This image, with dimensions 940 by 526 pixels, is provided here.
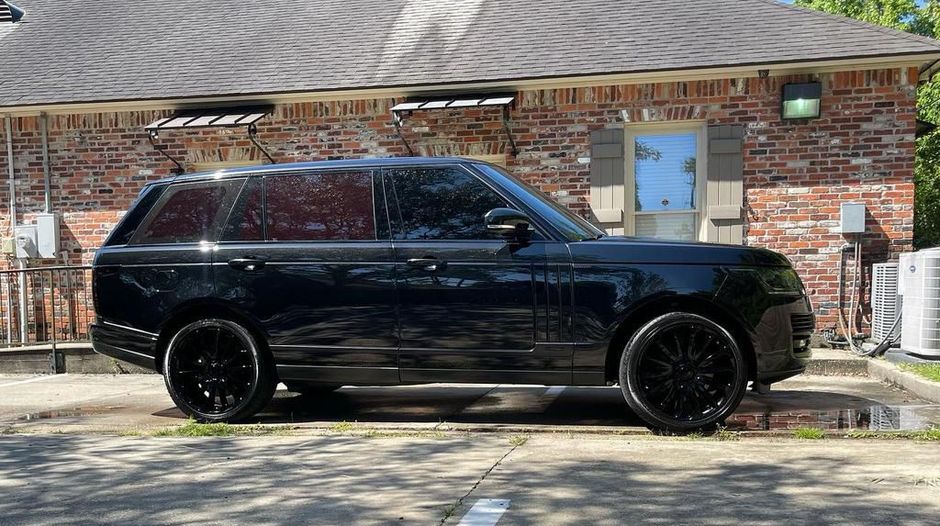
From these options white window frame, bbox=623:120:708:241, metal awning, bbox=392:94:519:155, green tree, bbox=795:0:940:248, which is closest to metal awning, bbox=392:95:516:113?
metal awning, bbox=392:94:519:155

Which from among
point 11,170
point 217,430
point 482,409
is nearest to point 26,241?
point 11,170

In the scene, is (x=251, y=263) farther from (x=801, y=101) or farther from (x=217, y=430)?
(x=801, y=101)

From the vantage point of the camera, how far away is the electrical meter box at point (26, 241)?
10203 mm

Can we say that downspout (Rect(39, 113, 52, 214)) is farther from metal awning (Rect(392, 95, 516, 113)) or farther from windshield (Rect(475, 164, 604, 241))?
windshield (Rect(475, 164, 604, 241))

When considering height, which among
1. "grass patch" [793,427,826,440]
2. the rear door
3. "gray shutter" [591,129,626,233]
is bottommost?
"grass patch" [793,427,826,440]

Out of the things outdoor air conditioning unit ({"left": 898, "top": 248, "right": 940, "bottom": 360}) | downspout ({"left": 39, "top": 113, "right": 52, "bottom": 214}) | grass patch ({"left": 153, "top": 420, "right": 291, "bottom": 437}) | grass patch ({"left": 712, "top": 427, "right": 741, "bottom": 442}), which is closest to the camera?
grass patch ({"left": 712, "top": 427, "right": 741, "bottom": 442})

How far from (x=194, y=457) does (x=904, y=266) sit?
6.43m

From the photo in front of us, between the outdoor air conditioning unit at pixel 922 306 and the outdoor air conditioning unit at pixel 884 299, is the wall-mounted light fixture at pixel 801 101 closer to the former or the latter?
the outdoor air conditioning unit at pixel 884 299

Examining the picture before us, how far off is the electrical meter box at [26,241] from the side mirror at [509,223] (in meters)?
7.77

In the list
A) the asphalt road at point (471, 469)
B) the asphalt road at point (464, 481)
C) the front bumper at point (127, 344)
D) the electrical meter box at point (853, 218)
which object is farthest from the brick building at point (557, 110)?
the asphalt road at point (464, 481)

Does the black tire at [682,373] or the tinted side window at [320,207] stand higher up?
the tinted side window at [320,207]

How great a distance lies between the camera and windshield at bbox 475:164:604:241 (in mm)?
5039

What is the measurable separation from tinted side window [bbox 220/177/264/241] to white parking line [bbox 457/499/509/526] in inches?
110

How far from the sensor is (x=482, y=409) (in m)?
5.84
